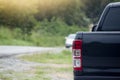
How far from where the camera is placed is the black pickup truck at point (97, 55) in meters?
9.50

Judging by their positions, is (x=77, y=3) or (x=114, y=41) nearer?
(x=114, y=41)

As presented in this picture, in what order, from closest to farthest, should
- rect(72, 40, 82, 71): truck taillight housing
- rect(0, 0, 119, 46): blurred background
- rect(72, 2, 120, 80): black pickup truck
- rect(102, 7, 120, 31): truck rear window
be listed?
rect(72, 2, 120, 80): black pickup truck
rect(72, 40, 82, 71): truck taillight housing
rect(102, 7, 120, 31): truck rear window
rect(0, 0, 119, 46): blurred background

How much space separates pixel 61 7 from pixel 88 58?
55.3m

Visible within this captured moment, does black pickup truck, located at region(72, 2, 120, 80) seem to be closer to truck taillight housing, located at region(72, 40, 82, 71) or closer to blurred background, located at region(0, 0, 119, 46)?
truck taillight housing, located at region(72, 40, 82, 71)

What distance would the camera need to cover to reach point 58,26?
61156mm

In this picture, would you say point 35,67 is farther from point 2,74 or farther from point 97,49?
point 97,49

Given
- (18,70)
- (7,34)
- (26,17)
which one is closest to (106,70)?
(18,70)

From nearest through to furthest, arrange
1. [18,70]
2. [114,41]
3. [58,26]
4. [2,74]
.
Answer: [114,41]
[2,74]
[18,70]
[58,26]

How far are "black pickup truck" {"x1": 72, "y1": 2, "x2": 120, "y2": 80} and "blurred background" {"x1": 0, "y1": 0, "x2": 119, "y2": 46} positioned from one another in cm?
2552

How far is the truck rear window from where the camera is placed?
37.3ft

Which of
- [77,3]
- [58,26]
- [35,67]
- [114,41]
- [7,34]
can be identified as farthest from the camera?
[77,3]

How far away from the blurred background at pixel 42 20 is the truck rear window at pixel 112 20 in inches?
910

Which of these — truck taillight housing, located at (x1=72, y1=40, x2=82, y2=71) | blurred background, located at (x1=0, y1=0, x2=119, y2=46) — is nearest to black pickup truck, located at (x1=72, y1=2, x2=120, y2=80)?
truck taillight housing, located at (x1=72, y1=40, x2=82, y2=71)

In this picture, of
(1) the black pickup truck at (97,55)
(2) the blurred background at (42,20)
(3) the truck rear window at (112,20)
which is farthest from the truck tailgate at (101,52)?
(2) the blurred background at (42,20)
